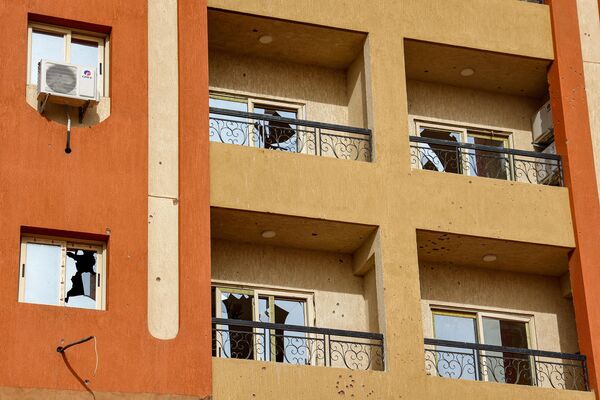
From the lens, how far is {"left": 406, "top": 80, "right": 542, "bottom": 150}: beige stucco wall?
25.2 m

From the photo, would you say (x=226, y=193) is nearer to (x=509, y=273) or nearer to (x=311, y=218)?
(x=311, y=218)

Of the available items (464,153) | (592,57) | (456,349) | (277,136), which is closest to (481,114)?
(464,153)

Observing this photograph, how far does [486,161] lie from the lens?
24984 mm

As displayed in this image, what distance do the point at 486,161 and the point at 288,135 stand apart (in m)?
3.60

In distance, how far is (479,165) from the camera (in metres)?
24.9

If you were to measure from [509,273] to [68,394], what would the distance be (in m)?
8.38

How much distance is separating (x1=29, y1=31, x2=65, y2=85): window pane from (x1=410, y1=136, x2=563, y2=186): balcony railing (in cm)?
580

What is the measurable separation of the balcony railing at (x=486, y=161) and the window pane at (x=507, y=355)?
250 cm

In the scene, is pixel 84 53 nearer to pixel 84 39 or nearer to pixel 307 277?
pixel 84 39

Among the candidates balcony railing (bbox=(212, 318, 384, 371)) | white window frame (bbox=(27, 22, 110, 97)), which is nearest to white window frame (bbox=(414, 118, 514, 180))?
balcony railing (bbox=(212, 318, 384, 371))

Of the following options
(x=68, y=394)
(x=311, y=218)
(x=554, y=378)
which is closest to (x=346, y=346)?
(x=311, y=218)

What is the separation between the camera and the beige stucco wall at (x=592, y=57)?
24406 millimetres

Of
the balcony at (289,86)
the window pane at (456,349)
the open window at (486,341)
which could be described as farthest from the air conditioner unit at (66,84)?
the open window at (486,341)

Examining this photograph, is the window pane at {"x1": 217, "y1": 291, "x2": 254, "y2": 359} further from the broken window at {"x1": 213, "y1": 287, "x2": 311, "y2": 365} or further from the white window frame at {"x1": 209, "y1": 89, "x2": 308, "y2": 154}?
the white window frame at {"x1": 209, "y1": 89, "x2": 308, "y2": 154}
